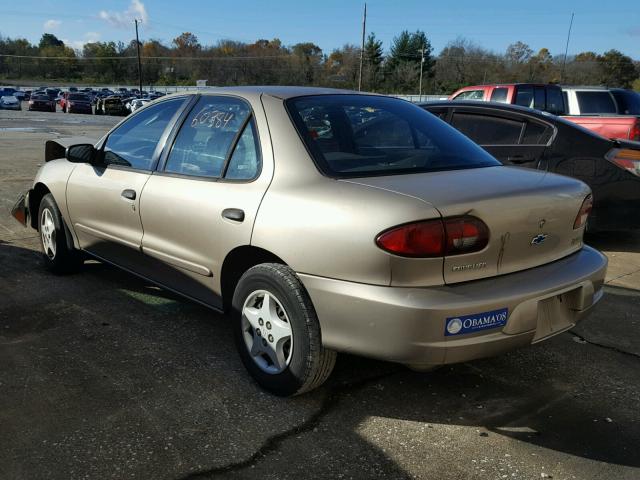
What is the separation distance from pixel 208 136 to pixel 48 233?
231cm

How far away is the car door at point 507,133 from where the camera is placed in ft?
20.2

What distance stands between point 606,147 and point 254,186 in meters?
4.54

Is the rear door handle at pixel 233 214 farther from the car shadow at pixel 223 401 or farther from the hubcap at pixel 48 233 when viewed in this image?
the hubcap at pixel 48 233

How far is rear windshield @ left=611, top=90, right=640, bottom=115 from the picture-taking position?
1305cm

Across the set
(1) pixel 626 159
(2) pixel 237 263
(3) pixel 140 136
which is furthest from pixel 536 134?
(2) pixel 237 263

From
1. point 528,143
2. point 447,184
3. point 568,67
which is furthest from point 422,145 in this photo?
point 568,67

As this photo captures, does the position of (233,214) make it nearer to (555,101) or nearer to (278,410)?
(278,410)

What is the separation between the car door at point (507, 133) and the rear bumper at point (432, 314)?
11.5 feet

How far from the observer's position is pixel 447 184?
2.78m

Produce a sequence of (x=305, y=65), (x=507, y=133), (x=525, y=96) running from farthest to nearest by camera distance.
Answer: (x=305, y=65)
(x=525, y=96)
(x=507, y=133)

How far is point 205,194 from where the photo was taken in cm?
328

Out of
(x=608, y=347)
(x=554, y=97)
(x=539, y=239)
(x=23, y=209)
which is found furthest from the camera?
(x=554, y=97)

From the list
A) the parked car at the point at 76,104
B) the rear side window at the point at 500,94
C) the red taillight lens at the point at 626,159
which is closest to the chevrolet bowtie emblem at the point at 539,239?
the red taillight lens at the point at 626,159

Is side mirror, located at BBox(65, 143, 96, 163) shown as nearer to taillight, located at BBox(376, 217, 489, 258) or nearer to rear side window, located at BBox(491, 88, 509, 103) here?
taillight, located at BBox(376, 217, 489, 258)
